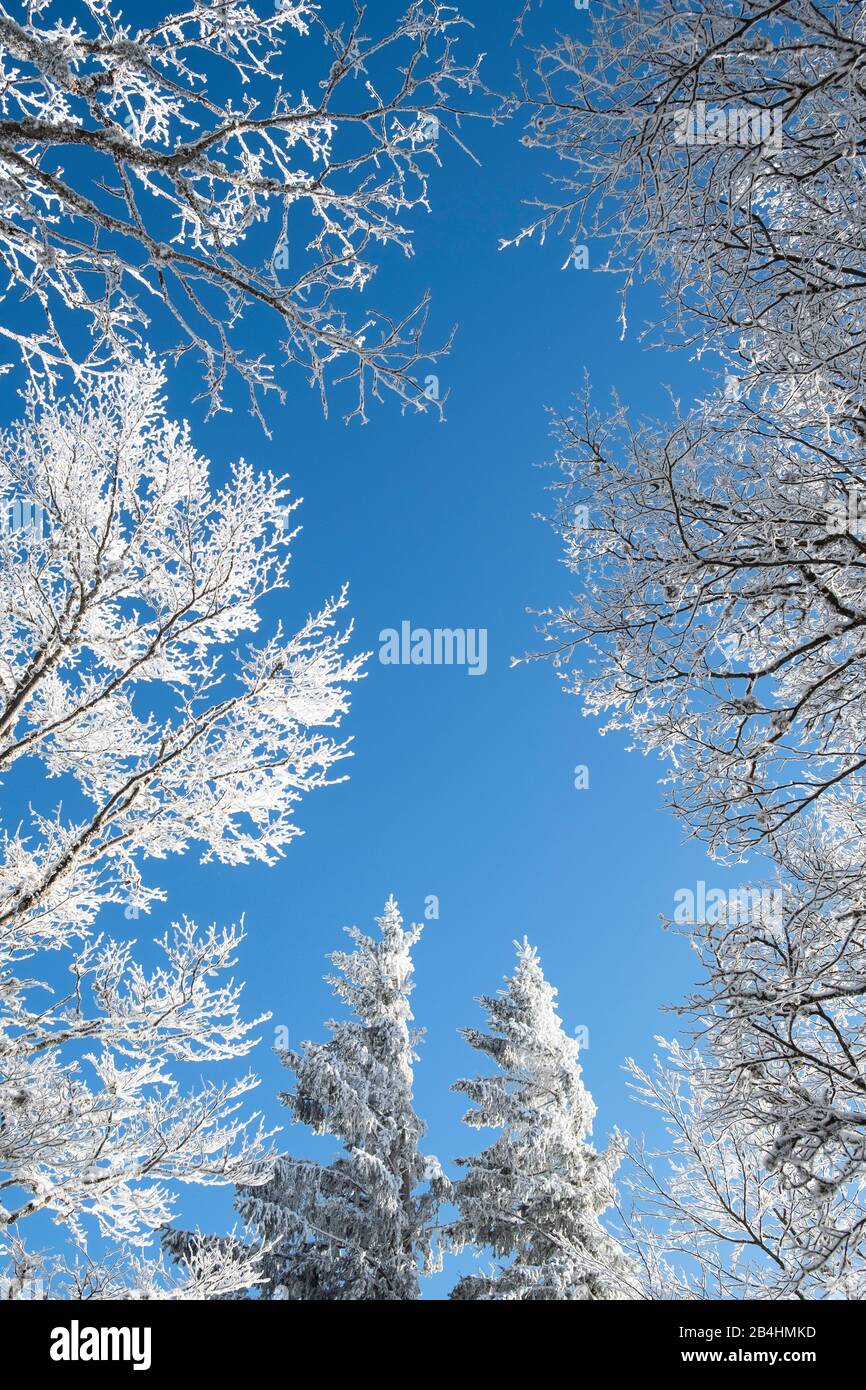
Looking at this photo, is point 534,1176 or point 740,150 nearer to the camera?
point 740,150

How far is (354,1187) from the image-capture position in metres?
13.0

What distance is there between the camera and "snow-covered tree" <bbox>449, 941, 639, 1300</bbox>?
1118cm

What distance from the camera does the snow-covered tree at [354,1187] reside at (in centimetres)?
1197

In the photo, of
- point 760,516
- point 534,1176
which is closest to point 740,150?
point 760,516

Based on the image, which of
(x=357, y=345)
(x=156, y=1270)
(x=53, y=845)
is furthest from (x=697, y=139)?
(x=156, y=1270)

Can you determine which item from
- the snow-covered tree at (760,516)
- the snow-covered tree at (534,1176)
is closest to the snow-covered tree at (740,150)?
the snow-covered tree at (760,516)

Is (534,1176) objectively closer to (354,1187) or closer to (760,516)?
(354,1187)

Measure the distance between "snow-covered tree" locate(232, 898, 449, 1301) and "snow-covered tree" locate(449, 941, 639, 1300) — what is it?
781 mm

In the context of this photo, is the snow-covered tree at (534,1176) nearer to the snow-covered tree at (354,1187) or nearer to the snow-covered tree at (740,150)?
the snow-covered tree at (354,1187)

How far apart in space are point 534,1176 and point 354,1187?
301 centimetres

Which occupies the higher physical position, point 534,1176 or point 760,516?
point 760,516

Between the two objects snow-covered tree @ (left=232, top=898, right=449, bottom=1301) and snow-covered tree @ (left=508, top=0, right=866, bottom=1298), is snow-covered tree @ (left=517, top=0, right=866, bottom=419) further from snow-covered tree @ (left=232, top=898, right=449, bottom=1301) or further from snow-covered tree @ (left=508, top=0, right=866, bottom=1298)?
snow-covered tree @ (left=232, top=898, right=449, bottom=1301)

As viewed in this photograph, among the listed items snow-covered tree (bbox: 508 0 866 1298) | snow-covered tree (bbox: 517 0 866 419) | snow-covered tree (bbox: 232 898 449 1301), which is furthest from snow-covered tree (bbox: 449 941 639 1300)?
snow-covered tree (bbox: 517 0 866 419)
